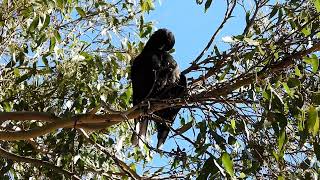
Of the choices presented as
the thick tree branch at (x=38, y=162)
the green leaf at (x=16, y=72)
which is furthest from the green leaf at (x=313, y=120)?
the green leaf at (x=16, y=72)

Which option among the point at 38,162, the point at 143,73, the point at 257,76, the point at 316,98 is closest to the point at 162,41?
the point at 143,73

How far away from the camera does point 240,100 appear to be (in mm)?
3223

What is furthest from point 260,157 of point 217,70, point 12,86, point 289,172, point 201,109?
point 12,86

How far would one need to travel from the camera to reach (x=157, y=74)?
419cm

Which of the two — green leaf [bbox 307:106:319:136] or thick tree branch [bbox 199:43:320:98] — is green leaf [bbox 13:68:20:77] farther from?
green leaf [bbox 307:106:319:136]

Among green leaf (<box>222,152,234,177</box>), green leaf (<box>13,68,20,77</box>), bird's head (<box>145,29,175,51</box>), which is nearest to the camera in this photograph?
green leaf (<box>222,152,234,177</box>)

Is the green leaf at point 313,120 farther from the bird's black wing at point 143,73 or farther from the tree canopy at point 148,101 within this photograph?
the bird's black wing at point 143,73

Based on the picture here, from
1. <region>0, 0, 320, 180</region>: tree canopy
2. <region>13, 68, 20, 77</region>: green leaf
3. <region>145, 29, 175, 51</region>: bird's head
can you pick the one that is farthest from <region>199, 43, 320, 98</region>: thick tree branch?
<region>13, 68, 20, 77</region>: green leaf

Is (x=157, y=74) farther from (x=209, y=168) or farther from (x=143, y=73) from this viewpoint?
(x=209, y=168)

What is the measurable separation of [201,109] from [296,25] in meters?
0.72

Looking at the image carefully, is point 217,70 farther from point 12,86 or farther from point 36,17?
point 12,86

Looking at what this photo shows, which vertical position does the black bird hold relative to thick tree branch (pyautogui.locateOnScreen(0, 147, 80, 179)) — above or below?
above

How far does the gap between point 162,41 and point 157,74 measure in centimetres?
68

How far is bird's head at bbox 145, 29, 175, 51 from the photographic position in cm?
479
